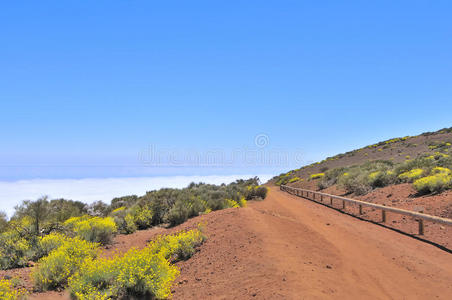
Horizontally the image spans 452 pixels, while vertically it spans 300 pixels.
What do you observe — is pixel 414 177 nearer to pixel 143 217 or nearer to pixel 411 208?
pixel 411 208

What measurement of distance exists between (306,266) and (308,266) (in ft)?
0.17

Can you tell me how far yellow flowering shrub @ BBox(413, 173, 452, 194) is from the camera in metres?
13.7

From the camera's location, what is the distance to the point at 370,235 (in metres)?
9.89

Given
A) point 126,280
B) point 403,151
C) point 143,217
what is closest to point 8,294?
point 126,280

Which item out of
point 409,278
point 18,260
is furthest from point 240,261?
point 18,260

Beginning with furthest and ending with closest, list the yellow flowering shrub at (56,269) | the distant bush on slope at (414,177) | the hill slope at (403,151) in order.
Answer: the hill slope at (403,151) < the distant bush on slope at (414,177) < the yellow flowering shrub at (56,269)

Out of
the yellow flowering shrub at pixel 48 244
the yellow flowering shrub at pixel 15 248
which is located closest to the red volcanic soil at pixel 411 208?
the yellow flowering shrub at pixel 48 244

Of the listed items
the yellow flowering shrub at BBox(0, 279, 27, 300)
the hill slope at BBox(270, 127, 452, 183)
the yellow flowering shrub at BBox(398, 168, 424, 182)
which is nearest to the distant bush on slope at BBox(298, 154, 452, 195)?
the yellow flowering shrub at BBox(398, 168, 424, 182)

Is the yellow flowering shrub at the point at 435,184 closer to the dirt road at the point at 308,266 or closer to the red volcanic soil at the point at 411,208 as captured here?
the red volcanic soil at the point at 411,208

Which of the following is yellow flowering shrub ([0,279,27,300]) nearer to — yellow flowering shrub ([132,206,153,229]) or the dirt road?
the dirt road

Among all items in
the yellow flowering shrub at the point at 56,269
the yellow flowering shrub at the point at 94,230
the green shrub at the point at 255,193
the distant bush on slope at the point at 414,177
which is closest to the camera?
the yellow flowering shrub at the point at 56,269

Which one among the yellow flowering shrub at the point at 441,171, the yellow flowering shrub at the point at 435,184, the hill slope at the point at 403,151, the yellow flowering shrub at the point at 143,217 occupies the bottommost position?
the yellow flowering shrub at the point at 143,217

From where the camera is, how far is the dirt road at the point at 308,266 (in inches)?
209

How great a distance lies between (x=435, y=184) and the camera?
13820 mm
